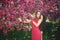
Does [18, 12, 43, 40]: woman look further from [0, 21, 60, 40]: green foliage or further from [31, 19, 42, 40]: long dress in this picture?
[0, 21, 60, 40]: green foliage

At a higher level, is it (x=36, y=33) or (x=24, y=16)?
(x=24, y=16)

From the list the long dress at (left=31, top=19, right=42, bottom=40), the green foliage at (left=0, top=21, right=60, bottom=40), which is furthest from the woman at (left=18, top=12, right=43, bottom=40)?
the green foliage at (left=0, top=21, right=60, bottom=40)

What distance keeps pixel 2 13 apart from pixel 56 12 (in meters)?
1.09

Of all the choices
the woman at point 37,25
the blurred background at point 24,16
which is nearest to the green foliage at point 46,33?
the blurred background at point 24,16

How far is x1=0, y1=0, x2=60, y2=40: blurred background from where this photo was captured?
645 cm

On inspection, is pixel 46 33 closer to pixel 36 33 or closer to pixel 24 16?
pixel 36 33

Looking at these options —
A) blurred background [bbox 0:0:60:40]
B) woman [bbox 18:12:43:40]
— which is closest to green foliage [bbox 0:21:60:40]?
blurred background [bbox 0:0:60:40]

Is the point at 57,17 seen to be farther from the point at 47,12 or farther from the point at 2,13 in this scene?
the point at 2,13

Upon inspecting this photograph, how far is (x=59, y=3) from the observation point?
6.55 metres

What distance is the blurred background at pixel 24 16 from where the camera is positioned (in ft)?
21.2

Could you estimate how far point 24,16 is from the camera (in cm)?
648

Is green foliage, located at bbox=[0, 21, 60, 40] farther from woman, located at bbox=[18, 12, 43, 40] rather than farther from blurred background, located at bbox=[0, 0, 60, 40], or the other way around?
woman, located at bbox=[18, 12, 43, 40]

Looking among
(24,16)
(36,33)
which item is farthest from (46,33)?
(24,16)

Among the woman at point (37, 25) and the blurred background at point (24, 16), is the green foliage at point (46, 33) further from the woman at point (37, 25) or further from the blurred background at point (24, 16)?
the woman at point (37, 25)
